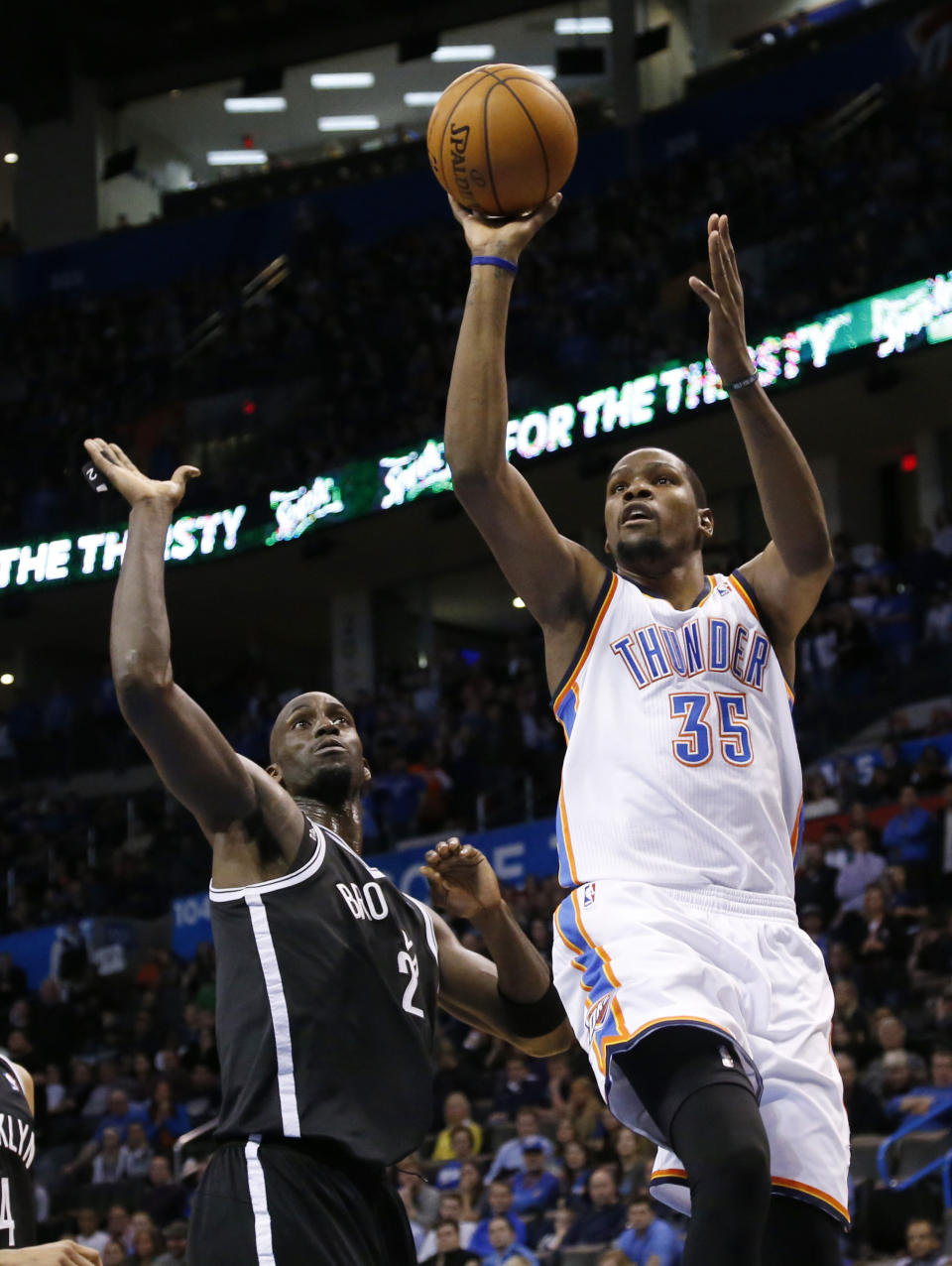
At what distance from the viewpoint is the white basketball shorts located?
10.8 feet

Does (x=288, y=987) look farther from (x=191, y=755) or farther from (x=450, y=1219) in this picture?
(x=450, y=1219)

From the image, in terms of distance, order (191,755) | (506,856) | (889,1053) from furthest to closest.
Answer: (506,856) → (889,1053) → (191,755)

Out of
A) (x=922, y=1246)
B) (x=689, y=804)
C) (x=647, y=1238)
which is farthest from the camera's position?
(x=647, y=1238)

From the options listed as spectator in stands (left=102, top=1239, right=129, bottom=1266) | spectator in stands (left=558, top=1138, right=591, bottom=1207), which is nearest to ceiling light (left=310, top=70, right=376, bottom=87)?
spectator in stands (left=102, top=1239, right=129, bottom=1266)

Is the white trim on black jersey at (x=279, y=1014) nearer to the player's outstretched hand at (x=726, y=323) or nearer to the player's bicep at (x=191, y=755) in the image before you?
the player's bicep at (x=191, y=755)

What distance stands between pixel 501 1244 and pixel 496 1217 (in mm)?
171

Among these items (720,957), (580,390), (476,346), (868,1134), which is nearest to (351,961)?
(720,957)

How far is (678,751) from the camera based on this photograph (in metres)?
3.60

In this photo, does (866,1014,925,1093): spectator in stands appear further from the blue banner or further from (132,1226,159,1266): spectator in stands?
the blue banner

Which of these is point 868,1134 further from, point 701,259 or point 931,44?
point 931,44

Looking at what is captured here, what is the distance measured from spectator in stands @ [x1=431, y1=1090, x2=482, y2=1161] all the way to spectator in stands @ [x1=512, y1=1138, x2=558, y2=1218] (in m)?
0.68

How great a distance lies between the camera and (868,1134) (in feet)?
30.5

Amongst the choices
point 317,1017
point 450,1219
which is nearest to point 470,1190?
point 450,1219

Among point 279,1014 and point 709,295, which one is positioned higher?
point 709,295
